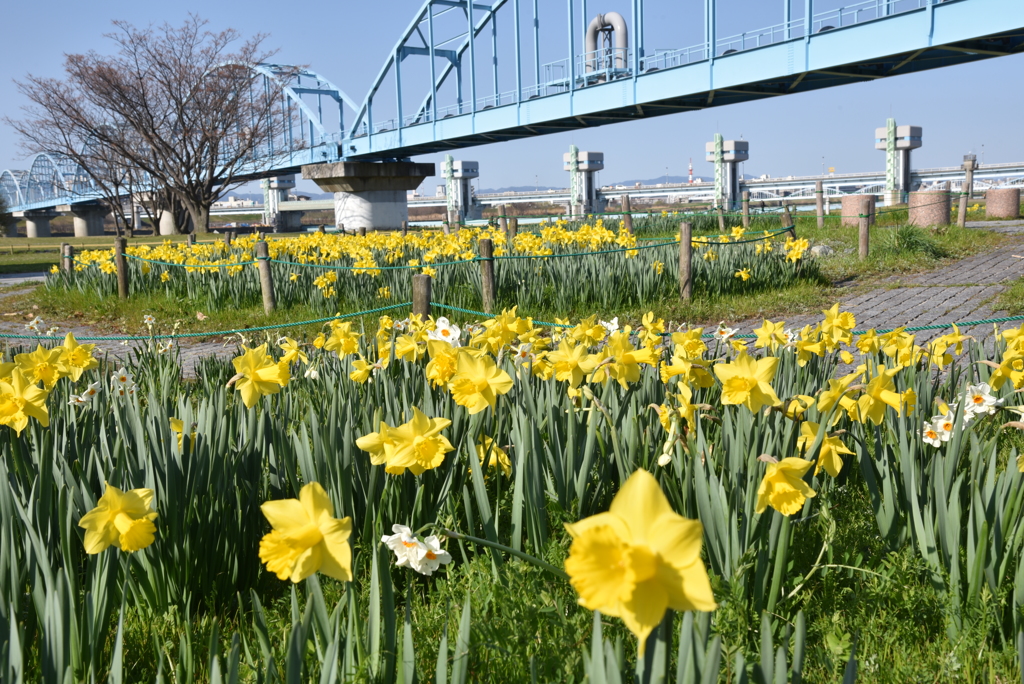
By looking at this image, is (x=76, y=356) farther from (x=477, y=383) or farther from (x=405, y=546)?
(x=405, y=546)

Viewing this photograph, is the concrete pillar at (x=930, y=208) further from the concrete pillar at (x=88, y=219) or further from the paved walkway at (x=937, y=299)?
the concrete pillar at (x=88, y=219)

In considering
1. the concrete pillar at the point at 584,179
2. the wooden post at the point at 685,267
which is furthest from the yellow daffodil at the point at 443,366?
the concrete pillar at the point at 584,179

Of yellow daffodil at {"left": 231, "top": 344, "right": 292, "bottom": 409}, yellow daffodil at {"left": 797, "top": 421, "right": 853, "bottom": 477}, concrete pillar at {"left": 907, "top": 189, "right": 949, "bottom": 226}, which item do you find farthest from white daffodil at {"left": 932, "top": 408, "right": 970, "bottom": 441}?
concrete pillar at {"left": 907, "top": 189, "right": 949, "bottom": 226}

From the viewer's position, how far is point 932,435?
2.01 m

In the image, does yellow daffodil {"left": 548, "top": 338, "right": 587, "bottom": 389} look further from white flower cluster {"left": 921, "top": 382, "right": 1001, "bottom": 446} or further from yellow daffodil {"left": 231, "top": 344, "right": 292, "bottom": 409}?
white flower cluster {"left": 921, "top": 382, "right": 1001, "bottom": 446}

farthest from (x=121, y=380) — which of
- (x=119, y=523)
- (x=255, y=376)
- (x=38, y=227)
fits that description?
(x=38, y=227)

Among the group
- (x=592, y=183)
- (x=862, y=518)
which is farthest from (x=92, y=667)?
(x=592, y=183)

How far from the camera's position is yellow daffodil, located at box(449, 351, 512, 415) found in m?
1.82

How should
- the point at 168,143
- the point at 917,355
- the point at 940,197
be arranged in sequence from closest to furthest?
the point at 917,355 → the point at 940,197 → the point at 168,143

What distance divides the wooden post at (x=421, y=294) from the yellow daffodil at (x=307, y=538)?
3370mm

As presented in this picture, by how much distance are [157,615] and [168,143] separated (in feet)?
91.0

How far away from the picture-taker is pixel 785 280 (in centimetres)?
877

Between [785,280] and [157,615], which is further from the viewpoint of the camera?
[785,280]

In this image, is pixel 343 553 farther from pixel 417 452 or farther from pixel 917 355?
pixel 917 355
